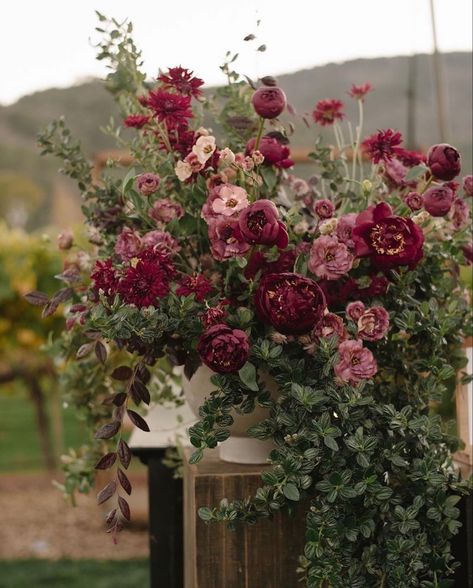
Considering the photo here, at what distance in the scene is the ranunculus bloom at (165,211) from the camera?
3.55 feet

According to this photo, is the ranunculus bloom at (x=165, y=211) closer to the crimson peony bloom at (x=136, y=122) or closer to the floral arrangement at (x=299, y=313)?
the floral arrangement at (x=299, y=313)

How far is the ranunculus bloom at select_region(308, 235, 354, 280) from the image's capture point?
0.99 metres

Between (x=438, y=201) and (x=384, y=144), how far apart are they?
0.38ft

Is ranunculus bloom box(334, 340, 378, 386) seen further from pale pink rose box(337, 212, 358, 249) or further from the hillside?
the hillside

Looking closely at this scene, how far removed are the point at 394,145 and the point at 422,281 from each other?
0.19 m

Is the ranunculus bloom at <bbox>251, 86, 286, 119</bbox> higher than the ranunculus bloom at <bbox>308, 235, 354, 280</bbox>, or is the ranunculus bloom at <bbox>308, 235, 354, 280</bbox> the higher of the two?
the ranunculus bloom at <bbox>251, 86, 286, 119</bbox>

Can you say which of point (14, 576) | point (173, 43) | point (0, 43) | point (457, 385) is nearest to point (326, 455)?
point (457, 385)

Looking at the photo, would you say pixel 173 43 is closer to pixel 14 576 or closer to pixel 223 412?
pixel 223 412

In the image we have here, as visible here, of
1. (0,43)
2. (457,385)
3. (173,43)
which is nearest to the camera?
(457,385)

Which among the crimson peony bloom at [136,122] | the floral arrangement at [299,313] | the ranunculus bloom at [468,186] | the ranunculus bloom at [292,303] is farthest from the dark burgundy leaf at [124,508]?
the ranunculus bloom at [468,186]

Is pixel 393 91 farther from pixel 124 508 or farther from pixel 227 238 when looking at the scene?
pixel 124 508

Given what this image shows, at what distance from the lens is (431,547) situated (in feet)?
3.35

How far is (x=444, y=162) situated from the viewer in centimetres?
107

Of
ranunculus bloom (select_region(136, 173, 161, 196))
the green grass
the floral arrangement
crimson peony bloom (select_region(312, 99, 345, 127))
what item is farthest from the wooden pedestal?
the green grass
